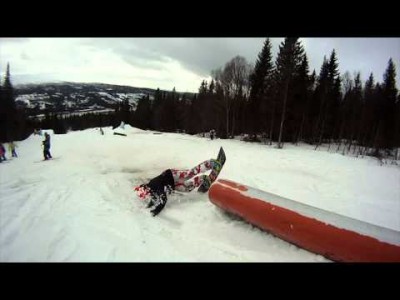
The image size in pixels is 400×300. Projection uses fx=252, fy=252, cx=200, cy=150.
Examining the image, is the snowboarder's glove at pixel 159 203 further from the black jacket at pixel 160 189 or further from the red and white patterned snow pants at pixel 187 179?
the red and white patterned snow pants at pixel 187 179

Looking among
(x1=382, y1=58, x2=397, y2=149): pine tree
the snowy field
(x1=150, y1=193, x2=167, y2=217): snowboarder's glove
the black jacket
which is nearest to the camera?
the snowy field

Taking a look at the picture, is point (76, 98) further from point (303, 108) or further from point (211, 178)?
point (211, 178)

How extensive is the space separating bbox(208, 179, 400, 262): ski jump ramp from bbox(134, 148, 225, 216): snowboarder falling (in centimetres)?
170

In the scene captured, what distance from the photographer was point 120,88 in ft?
419

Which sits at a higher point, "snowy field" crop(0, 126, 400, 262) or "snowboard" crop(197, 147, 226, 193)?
"snowboard" crop(197, 147, 226, 193)

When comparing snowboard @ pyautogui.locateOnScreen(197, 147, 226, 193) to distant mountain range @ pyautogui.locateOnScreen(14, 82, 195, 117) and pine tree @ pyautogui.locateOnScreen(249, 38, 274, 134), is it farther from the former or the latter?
distant mountain range @ pyautogui.locateOnScreen(14, 82, 195, 117)

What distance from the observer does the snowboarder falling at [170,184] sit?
6546 millimetres

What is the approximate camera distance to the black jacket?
6.36m

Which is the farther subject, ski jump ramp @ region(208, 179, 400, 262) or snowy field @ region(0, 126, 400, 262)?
snowy field @ region(0, 126, 400, 262)

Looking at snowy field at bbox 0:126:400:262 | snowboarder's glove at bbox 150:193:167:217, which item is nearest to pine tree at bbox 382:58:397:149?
snowy field at bbox 0:126:400:262

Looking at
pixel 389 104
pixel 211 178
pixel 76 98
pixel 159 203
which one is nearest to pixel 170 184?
pixel 159 203

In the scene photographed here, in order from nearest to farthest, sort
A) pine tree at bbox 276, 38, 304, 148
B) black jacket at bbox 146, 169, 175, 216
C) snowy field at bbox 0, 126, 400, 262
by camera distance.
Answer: snowy field at bbox 0, 126, 400, 262 < black jacket at bbox 146, 169, 175, 216 < pine tree at bbox 276, 38, 304, 148

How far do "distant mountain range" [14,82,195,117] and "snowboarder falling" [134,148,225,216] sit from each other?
41517 millimetres

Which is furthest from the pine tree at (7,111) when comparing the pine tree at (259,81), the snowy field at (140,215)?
the pine tree at (259,81)
